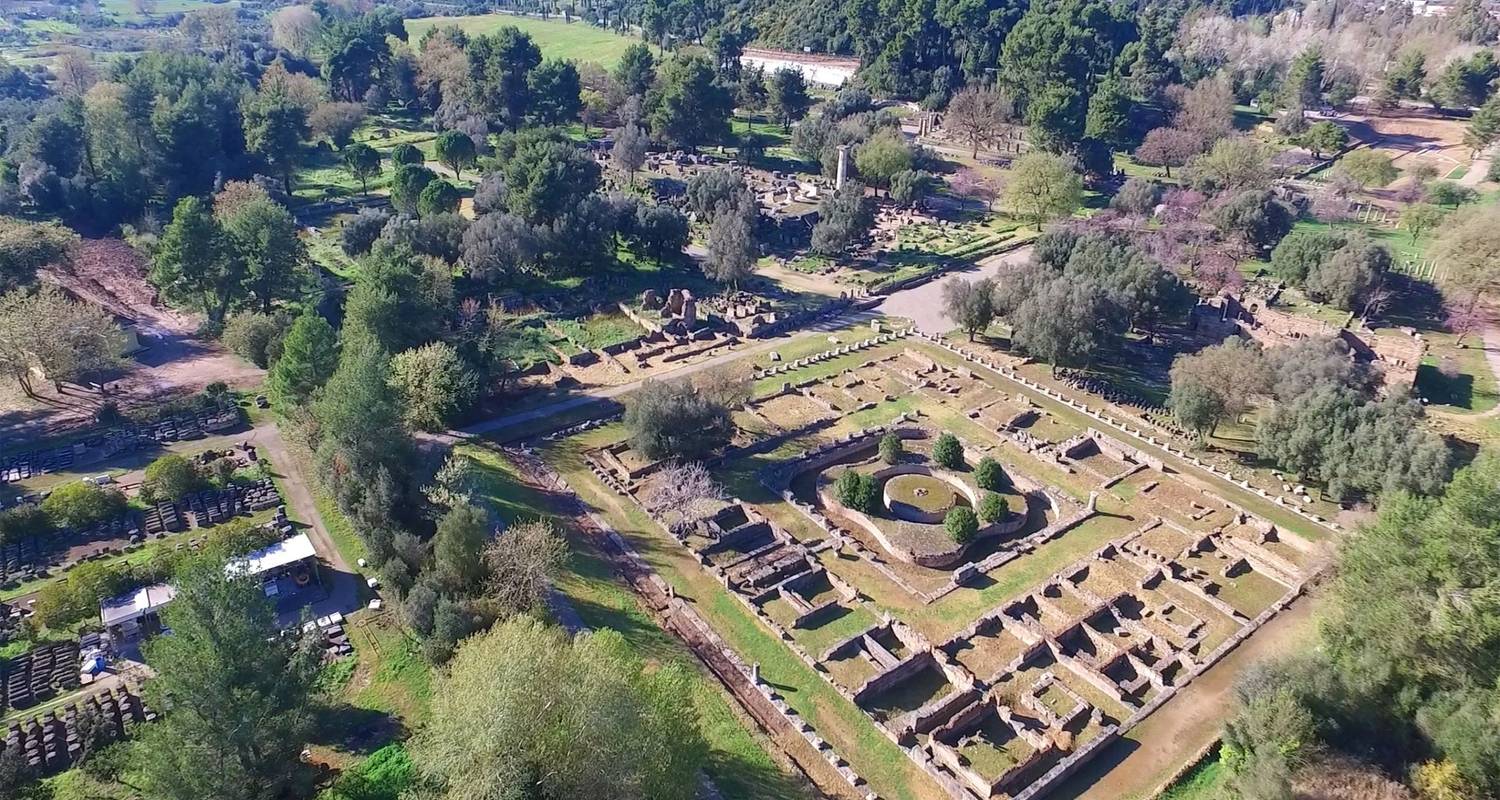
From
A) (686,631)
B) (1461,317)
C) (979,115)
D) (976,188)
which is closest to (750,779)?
(686,631)

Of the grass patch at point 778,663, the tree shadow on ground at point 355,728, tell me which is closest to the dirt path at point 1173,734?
the grass patch at point 778,663

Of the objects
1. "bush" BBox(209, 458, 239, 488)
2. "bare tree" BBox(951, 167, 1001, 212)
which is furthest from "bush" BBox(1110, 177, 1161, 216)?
"bush" BBox(209, 458, 239, 488)

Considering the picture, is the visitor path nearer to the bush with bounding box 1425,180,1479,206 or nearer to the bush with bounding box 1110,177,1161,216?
the bush with bounding box 1110,177,1161,216

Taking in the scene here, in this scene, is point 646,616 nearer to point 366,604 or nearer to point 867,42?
point 366,604

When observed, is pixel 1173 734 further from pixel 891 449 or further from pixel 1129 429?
pixel 1129 429

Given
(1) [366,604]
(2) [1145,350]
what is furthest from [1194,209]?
(1) [366,604]
